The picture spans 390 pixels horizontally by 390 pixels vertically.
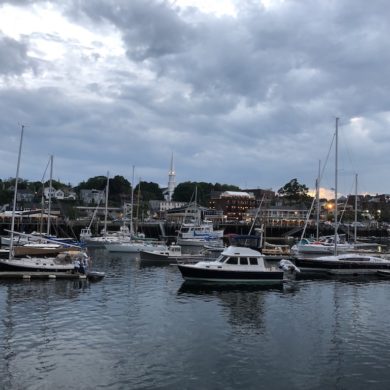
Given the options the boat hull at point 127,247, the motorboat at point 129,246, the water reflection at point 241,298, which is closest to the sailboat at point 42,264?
the water reflection at point 241,298

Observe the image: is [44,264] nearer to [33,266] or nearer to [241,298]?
[33,266]

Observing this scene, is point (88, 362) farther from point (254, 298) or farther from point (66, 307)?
point (254, 298)

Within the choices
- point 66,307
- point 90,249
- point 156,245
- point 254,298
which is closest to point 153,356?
point 66,307

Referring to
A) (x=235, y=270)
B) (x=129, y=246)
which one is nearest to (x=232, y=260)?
(x=235, y=270)

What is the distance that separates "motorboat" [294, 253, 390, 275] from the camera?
51.2 m

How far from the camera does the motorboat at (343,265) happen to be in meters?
51.2

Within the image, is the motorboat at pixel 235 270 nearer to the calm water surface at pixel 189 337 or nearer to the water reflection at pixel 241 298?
the water reflection at pixel 241 298

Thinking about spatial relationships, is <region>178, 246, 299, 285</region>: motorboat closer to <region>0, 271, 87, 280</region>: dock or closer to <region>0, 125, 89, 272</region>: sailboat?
<region>0, 271, 87, 280</region>: dock

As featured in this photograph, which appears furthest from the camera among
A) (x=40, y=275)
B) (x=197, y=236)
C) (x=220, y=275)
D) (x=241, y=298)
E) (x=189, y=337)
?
(x=197, y=236)

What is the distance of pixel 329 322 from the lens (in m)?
28.0

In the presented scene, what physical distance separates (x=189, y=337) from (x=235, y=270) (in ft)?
57.0

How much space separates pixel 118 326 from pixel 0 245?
58.0m

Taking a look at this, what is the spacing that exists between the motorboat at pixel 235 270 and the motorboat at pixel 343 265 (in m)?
11.0

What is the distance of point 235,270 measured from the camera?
1594 inches
